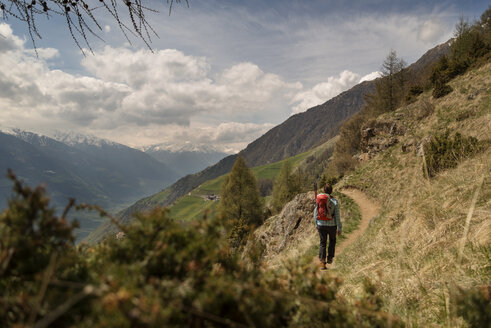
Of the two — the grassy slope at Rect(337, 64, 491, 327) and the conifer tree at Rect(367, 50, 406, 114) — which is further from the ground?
the conifer tree at Rect(367, 50, 406, 114)

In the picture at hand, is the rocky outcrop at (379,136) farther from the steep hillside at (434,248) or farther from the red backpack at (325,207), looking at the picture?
the red backpack at (325,207)

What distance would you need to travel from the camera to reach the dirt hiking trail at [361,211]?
13.9 metres

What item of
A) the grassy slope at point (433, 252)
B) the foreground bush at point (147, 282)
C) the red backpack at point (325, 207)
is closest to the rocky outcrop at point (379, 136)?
the grassy slope at point (433, 252)

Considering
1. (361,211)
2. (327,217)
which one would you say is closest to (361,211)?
(361,211)

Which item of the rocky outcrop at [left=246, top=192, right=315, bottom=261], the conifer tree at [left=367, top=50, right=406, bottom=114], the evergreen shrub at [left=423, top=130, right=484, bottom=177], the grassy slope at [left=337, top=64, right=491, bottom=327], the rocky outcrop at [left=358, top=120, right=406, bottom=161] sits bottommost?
the rocky outcrop at [left=246, top=192, right=315, bottom=261]

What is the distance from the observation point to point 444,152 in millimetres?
13094

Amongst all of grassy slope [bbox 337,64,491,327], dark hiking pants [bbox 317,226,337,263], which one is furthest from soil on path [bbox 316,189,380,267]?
grassy slope [bbox 337,64,491,327]

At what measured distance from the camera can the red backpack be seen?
8.71 meters

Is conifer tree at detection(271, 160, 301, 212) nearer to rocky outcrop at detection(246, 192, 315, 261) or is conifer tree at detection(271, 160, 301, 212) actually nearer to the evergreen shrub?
rocky outcrop at detection(246, 192, 315, 261)

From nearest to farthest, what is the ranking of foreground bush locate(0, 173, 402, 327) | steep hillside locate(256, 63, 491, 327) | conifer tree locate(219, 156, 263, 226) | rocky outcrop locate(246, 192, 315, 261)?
foreground bush locate(0, 173, 402, 327)
steep hillside locate(256, 63, 491, 327)
rocky outcrop locate(246, 192, 315, 261)
conifer tree locate(219, 156, 263, 226)

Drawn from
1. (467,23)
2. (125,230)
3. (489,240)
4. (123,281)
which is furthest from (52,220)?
(467,23)

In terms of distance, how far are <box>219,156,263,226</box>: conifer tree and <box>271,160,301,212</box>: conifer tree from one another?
310 cm

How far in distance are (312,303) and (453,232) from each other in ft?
17.7

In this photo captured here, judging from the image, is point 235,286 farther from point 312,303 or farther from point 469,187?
point 469,187
